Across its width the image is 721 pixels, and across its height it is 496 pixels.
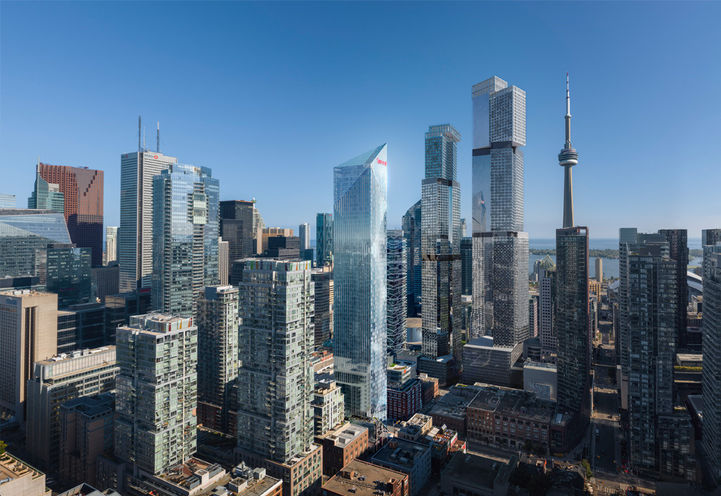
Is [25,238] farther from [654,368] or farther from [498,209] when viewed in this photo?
[654,368]

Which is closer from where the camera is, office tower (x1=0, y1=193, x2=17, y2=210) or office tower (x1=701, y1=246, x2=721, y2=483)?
office tower (x1=701, y1=246, x2=721, y2=483)

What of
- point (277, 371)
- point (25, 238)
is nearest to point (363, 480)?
point (277, 371)

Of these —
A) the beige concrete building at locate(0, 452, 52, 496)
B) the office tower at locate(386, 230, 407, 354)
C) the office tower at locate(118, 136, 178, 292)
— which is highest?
the office tower at locate(118, 136, 178, 292)

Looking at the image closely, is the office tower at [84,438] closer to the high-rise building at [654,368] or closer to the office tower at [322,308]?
the office tower at [322,308]

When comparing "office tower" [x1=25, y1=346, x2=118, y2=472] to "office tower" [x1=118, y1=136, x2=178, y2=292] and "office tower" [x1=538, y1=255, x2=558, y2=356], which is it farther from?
"office tower" [x1=538, y1=255, x2=558, y2=356]

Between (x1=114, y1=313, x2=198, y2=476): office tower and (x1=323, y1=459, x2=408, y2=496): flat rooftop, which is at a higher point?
(x1=114, y1=313, x2=198, y2=476): office tower

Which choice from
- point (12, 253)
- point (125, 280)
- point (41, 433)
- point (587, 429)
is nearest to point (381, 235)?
point (587, 429)

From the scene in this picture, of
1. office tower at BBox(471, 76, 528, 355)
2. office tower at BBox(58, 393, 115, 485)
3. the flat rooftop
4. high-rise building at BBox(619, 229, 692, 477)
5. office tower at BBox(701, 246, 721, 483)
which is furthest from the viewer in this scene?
office tower at BBox(471, 76, 528, 355)

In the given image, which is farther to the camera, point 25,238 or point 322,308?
point 322,308

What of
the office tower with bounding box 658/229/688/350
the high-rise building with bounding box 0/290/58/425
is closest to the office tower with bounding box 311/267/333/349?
the high-rise building with bounding box 0/290/58/425
